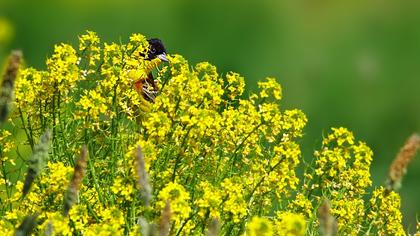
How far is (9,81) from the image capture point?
3.11 meters

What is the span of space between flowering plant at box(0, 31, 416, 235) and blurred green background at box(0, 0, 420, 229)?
6.43 metres

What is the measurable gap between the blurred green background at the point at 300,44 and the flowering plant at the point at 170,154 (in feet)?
21.1

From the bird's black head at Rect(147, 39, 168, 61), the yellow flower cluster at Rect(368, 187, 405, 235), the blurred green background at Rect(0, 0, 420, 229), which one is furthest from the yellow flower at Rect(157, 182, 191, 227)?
the blurred green background at Rect(0, 0, 420, 229)

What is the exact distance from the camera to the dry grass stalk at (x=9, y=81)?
121 inches

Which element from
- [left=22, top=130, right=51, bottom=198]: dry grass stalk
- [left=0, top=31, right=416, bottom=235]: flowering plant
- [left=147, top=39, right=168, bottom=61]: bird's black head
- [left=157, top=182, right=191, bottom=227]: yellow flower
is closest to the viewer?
[left=22, top=130, right=51, bottom=198]: dry grass stalk

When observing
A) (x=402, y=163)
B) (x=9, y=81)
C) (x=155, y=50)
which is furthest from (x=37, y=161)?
(x=155, y=50)

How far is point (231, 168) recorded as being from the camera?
4125mm

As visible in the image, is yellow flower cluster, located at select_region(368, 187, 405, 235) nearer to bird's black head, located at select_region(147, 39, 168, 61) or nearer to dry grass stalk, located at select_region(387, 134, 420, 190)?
dry grass stalk, located at select_region(387, 134, 420, 190)

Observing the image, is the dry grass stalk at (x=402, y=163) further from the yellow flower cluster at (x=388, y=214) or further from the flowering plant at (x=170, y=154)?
the yellow flower cluster at (x=388, y=214)

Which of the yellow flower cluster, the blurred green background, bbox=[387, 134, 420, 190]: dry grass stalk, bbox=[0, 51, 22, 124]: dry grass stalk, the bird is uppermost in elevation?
the blurred green background

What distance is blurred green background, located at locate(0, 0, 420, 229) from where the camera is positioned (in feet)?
40.9

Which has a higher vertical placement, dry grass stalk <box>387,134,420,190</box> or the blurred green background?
the blurred green background

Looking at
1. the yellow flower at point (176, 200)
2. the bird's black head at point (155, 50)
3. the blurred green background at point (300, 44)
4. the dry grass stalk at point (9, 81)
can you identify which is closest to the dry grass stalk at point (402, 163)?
the yellow flower at point (176, 200)

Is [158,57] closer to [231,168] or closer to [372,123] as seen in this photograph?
[231,168]
